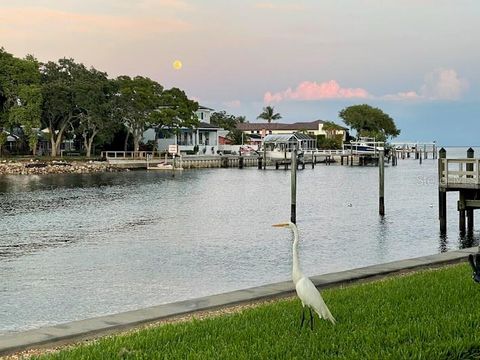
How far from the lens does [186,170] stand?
344 ft

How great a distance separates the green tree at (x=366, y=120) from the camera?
18225cm

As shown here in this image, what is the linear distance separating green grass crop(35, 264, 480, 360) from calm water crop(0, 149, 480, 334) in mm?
6781

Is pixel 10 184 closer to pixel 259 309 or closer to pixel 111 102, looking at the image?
pixel 111 102

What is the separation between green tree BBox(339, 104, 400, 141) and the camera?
7175 inches

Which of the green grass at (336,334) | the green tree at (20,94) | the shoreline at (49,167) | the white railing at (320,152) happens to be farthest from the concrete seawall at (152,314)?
the white railing at (320,152)

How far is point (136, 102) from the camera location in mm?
103312

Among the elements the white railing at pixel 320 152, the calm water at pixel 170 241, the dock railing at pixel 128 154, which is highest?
the white railing at pixel 320 152

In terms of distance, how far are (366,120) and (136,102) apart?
9426cm

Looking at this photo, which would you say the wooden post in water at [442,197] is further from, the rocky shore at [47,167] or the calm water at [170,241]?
the rocky shore at [47,167]

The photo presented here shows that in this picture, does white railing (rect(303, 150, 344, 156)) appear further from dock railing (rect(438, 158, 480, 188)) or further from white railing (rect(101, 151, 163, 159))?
dock railing (rect(438, 158, 480, 188))

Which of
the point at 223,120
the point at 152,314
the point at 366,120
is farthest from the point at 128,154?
the point at 152,314

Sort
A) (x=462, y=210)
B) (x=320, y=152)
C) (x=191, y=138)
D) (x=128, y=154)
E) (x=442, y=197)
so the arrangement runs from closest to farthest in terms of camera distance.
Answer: (x=462, y=210), (x=442, y=197), (x=128, y=154), (x=191, y=138), (x=320, y=152)

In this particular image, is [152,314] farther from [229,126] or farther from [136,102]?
[229,126]

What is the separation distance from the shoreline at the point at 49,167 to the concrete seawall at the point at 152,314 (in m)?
79.5
